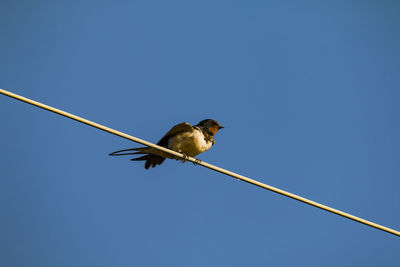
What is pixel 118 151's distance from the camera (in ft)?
20.4

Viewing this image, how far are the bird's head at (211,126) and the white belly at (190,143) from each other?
0.31 m

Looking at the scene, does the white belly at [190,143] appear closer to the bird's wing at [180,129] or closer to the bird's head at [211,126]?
the bird's wing at [180,129]

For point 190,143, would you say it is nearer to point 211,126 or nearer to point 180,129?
point 180,129

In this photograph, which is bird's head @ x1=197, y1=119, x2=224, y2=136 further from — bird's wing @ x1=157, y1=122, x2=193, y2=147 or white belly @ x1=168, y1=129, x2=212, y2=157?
bird's wing @ x1=157, y1=122, x2=193, y2=147

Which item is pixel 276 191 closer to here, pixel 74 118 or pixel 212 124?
pixel 74 118

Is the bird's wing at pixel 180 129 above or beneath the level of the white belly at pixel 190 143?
above

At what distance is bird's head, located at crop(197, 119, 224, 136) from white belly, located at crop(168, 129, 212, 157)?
1.01 ft

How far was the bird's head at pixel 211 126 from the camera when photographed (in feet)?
23.9

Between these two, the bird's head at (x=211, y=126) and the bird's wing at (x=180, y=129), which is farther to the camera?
the bird's head at (x=211, y=126)

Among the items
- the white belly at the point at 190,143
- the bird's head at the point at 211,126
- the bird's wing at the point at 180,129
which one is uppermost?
the bird's head at the point at 211,126

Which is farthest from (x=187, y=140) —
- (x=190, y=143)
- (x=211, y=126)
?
(x=211, y=126)

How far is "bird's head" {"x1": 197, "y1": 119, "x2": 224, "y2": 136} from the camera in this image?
A: 287 inches

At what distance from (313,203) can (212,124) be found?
332 cm

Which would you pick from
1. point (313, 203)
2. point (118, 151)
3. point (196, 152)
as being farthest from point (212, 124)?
point (313, 203)
